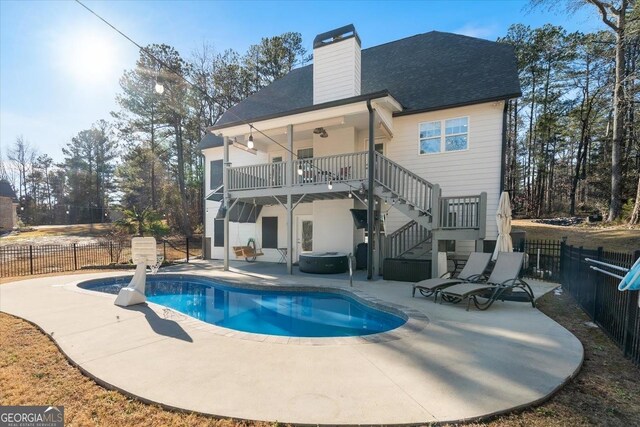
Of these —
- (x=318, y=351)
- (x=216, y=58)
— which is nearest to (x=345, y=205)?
(x=318, y=351)

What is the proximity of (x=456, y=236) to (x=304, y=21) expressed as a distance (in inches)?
415

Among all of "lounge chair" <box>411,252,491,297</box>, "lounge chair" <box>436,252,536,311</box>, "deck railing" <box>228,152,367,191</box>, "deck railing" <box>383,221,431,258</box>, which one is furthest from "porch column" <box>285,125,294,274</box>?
"lounge chair" <box>436,252,536,311</box>

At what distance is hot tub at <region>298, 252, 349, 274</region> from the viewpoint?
10.4 meters

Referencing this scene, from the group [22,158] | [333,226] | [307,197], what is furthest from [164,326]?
[22,158]

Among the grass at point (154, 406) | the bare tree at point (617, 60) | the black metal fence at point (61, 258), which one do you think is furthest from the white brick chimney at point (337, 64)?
the bare tree at point (617, 60)

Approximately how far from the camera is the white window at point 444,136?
1024 cm

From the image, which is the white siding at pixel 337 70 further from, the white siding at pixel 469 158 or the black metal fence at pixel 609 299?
the black metal fence at pixel 609 299

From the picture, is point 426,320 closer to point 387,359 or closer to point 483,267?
point 387,359

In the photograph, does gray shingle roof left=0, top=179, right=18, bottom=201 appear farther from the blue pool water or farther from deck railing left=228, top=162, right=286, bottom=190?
deck railing left=228, top=162, right=286, bottom=190

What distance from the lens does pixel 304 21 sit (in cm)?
1218

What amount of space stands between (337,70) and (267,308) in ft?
31.1

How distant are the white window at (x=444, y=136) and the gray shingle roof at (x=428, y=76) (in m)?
0.62

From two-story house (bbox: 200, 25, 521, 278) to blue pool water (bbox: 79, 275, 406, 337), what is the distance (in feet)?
6.71

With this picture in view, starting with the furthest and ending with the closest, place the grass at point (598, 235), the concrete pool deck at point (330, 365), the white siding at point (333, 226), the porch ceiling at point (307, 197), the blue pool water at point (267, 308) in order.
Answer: the grass at point (598, 235) → the white siding at point (333, 226) → the porch ceiling at point (307, 197) → the blue pool water at point (267, 308) → the concrete pool deck at point (330, 365)
